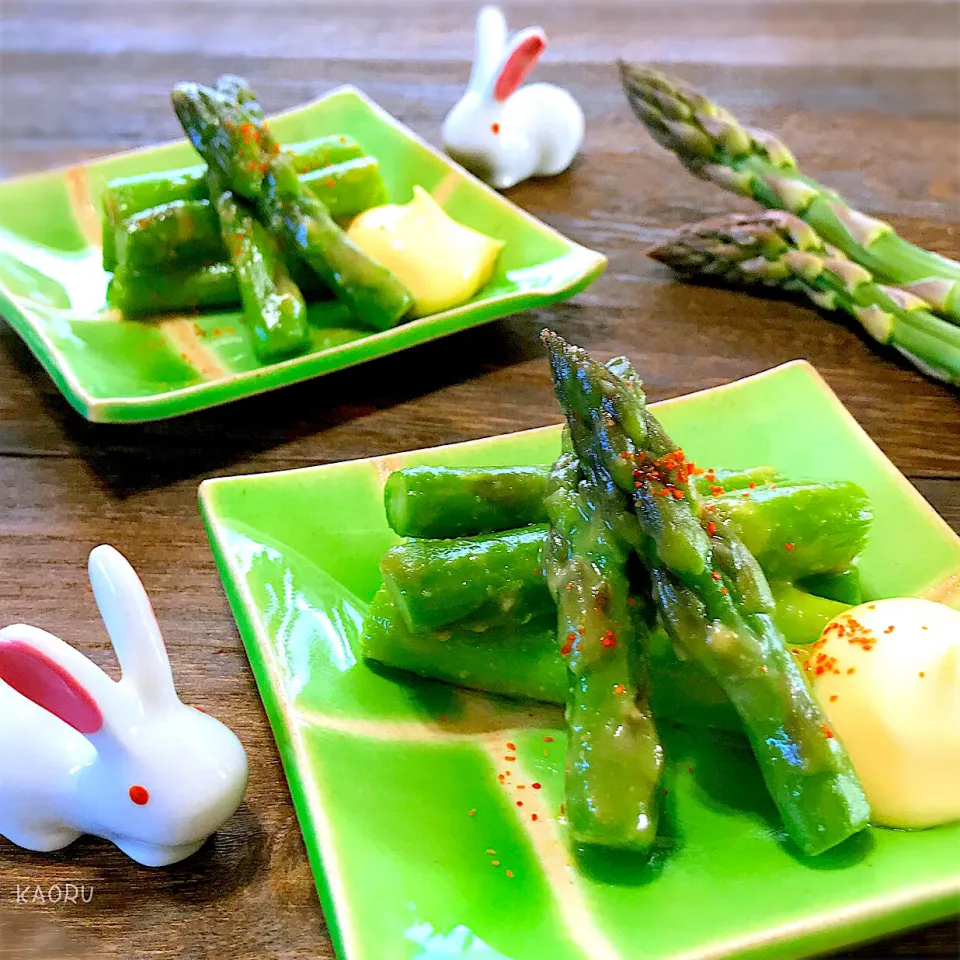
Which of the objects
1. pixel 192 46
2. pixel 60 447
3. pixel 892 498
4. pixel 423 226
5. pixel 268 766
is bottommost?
pixel 268 766

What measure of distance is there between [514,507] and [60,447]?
1.22 metres

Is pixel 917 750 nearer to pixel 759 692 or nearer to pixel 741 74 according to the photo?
pixel 759 692

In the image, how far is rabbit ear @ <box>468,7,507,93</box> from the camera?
339cm

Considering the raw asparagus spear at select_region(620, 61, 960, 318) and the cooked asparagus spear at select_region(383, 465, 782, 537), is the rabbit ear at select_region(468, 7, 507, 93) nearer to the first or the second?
the raw asparagus spear at select_region(620, 61, 960, 318)

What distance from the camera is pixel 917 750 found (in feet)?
4.94

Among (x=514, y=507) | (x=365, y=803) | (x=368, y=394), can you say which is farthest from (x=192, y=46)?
(x=365, y=803)

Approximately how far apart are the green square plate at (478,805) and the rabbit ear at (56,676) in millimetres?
311

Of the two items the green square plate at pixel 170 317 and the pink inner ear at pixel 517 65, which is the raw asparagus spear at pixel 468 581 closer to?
the green square plate at pixel 170 317

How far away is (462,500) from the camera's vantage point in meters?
1.79

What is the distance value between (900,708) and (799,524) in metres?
0.39

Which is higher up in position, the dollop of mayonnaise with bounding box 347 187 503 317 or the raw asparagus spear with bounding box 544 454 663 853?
the dollop of mayonnaise with bounding box 347 187 503 317

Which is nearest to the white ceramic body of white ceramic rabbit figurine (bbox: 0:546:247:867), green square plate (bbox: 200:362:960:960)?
green square plate (bbox: 200:362:960:960)

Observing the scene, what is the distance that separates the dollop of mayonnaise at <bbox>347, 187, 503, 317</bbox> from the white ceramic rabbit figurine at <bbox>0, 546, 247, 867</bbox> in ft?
5.03

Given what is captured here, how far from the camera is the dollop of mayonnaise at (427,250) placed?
9.20 ft
